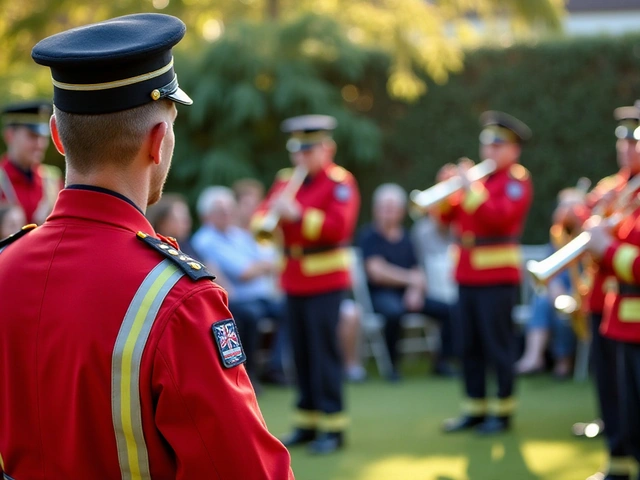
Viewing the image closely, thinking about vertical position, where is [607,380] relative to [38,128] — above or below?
below

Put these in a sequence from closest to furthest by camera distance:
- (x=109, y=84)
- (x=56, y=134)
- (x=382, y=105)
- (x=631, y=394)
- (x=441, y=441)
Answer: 1. (x=109, y=84)
2. (x=56, y=134)
3. (x=631, y=394)
4. (x=441, y=441)
5. (x=382, y=105)

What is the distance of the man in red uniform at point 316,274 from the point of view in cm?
590

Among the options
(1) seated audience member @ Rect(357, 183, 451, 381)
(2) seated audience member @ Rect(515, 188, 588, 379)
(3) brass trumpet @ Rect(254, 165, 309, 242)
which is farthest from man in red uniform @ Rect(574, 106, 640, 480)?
(1) seated audience member @ Rect(357, 183, 451, 381)

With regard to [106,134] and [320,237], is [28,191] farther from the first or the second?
[106,134]

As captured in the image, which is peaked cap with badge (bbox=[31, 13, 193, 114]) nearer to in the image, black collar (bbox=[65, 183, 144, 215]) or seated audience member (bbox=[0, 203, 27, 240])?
black collar (bbox=[65, 183, 144, 215])

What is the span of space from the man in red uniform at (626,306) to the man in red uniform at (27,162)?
3.16 m

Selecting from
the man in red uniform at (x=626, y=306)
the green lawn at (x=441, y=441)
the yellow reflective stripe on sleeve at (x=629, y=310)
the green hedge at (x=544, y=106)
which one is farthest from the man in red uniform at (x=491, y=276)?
the green hedge at (x=544, y=106)

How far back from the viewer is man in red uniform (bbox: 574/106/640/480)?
4867 mm

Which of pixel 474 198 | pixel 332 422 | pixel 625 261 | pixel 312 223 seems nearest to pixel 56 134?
pixel 625 261

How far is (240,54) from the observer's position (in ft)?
35.3

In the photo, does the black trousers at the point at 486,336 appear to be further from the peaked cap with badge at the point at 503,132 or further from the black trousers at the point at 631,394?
the black trousers at the point at 631,394

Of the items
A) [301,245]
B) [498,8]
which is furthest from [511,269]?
[498,8]

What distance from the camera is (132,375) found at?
1.56 metres

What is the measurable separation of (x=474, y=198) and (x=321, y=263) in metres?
1.18
